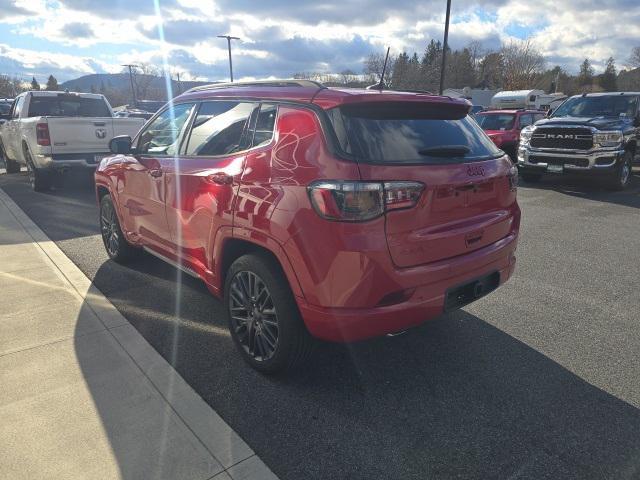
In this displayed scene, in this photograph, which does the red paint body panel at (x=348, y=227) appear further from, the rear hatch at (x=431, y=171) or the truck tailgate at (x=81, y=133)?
the truck tailgate at (x=81, y=133)

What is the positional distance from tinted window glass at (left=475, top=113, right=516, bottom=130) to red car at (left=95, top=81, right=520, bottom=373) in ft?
36.6

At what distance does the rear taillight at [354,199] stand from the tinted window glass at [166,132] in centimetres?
184

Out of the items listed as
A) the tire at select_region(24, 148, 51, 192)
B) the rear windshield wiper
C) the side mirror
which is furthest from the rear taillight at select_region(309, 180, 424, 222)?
the tire at select_region(24, 148, 51, 192)

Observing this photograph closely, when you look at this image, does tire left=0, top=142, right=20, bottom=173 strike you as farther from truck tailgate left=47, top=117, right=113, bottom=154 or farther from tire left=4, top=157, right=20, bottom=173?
truck tailgate left=47, top=117, right=113, bottom=154

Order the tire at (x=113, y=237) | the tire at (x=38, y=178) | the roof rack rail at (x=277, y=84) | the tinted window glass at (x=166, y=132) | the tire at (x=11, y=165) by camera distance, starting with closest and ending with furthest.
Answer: the roof rack rail at (x=277, y=84) < the tinted window glass at (x=166, y=132) < the tire at (x=113, y=237) < the tire at (x=38, y=178) < the tire at (x=11, y=165)

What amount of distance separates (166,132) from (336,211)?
7.72 ft

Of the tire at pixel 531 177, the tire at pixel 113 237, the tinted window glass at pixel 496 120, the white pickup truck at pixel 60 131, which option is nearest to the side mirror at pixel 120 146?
the tire at pixel 113 237

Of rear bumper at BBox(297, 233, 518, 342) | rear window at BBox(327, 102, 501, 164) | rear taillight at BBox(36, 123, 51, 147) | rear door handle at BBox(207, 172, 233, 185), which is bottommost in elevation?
rear bumper at BBox(297, 233, 518, 342)

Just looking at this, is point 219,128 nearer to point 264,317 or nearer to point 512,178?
point 264,317

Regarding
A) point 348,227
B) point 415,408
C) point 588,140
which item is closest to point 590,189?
point 588,140

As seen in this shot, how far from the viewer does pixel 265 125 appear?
2896 mm

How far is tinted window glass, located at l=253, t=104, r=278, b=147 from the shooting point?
2838 mm

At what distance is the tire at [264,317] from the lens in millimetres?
2703

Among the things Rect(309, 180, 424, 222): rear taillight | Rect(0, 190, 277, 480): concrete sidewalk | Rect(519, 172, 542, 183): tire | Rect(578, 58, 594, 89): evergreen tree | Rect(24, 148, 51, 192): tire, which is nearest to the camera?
Rect(0, 190, 277, 480): concrete sidewalk
